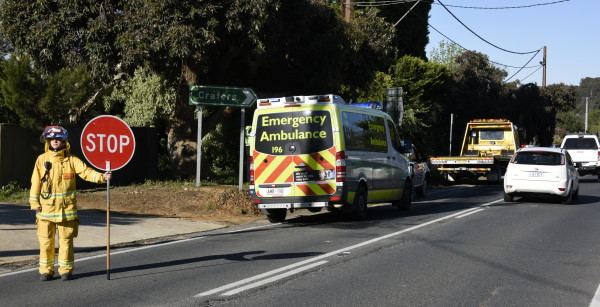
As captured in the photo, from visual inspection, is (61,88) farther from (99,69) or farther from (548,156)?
(548,156)

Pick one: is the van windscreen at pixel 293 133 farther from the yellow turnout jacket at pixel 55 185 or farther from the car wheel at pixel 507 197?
the car wheel at pixel 507 197

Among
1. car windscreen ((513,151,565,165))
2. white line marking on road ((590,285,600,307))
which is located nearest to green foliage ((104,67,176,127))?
car windscreen ((513,151,565,165))

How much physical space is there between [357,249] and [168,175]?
1329 cm

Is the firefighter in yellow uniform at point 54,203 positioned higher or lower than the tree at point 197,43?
lower

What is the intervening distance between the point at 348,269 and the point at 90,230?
577 cm

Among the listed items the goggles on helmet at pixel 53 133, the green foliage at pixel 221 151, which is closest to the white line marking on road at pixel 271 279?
the goggles on helmet at pixel 53 133

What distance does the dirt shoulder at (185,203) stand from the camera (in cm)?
1600

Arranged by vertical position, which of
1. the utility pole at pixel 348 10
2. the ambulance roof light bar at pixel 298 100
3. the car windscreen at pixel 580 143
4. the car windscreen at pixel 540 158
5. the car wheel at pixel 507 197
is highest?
the utility pole at pixel 348 10

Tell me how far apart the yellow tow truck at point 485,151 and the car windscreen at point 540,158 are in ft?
26.6

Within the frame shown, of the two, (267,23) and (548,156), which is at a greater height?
(267,23)

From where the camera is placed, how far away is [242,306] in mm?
6777

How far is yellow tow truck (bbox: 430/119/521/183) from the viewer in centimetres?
2806

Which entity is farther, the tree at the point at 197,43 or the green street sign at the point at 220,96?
the green street sign at the point at 220,96

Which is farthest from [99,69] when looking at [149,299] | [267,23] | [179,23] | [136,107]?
[149,299]
